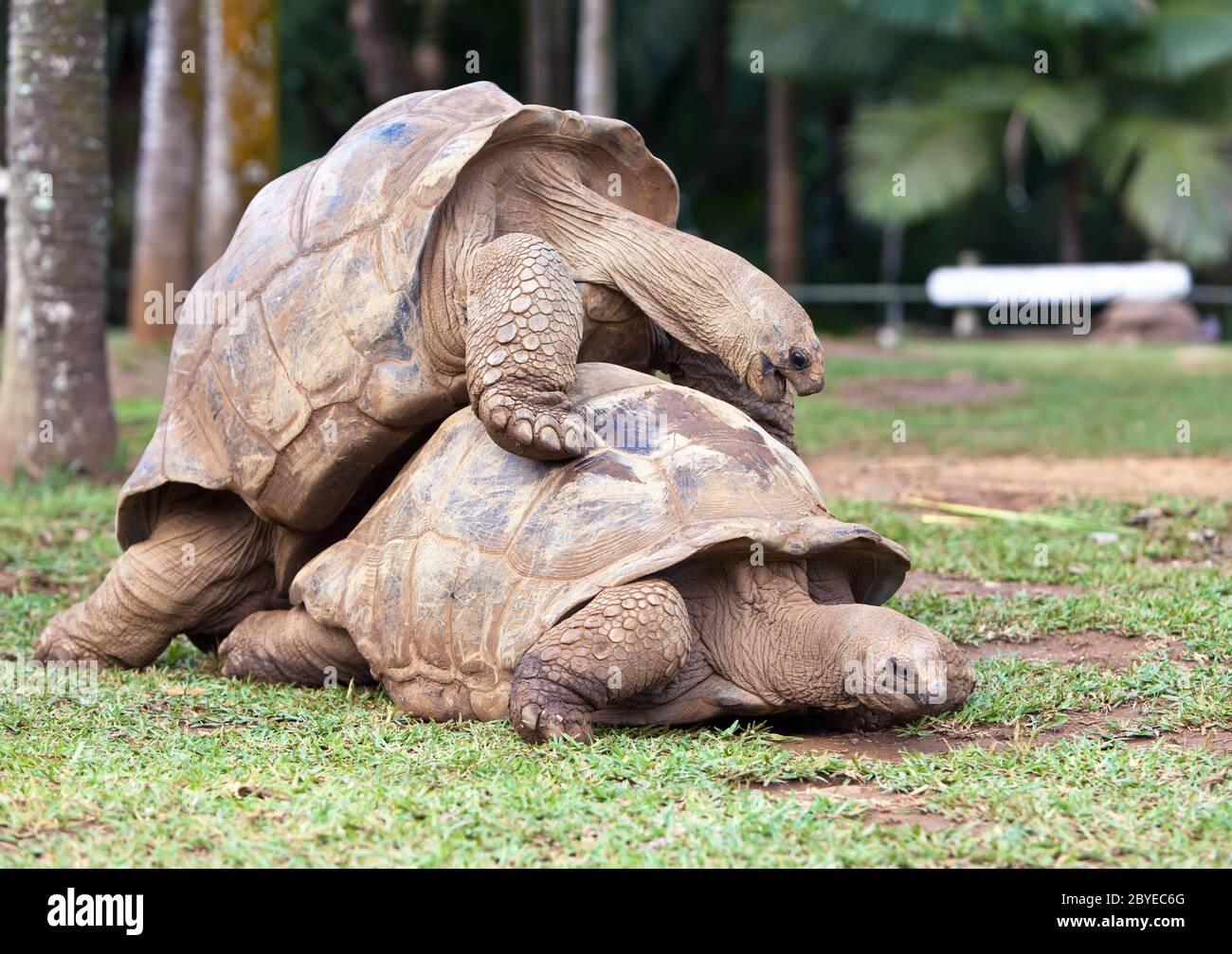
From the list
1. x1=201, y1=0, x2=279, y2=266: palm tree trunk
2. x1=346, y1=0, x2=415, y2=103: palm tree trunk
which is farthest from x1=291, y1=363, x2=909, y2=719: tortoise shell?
x1=346, y1=0, x2=415, y2=103: palm tree trunk

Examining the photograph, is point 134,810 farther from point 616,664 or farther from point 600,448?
point 600,448

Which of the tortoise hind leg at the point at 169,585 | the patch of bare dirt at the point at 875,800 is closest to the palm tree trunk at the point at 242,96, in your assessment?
the tortoise hind leg at the point at 169,585

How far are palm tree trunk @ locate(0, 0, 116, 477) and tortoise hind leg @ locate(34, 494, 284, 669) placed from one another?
2892mm

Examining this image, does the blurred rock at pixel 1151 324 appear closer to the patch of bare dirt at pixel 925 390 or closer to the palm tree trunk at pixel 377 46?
the patch of bare dirt at pixel 925 390

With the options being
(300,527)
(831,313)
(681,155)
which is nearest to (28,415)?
(300,527)

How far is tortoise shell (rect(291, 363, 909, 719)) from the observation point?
3.41 metres

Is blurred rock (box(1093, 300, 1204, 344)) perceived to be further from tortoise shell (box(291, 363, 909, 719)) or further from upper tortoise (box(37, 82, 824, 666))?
tortoise shell (box(291, 363, 909, 719))

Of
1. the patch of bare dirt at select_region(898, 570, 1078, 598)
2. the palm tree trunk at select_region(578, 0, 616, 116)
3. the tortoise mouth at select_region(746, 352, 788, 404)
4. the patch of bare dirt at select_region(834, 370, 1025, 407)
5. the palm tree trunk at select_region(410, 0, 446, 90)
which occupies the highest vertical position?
the palm tree trunk at select_region(410, 0, 446, 90)

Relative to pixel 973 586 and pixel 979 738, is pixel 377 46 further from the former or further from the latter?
pixel 979 738

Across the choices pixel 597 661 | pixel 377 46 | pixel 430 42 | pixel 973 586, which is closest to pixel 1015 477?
pixel 973 586

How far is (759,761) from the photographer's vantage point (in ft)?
9.99

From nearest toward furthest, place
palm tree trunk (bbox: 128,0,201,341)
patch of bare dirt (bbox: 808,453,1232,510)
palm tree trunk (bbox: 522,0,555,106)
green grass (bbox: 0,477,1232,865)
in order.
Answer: green grass (bbox: 0,477,1232,865) → patch of bare dirt (bbox: 808,453,1232,510) → palm tree trunk (bbox: 128,0,201,341) → palm tree trunk (bbox: 522,0,555,106)

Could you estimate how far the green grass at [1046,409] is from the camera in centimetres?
857

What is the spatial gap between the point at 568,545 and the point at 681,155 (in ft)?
63.1
